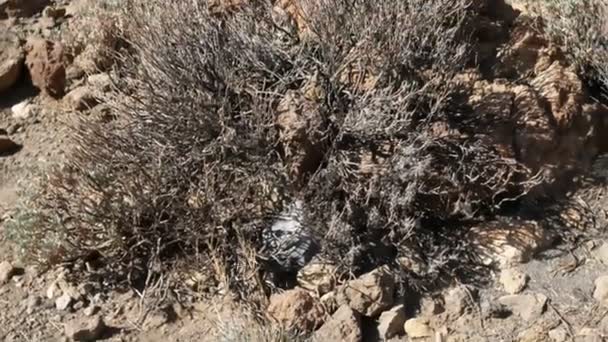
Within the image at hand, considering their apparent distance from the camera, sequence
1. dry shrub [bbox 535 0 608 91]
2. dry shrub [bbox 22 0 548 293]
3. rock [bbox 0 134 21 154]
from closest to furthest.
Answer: dry shrub [bbox 22 0 548 293] < dry shrub [bbox 535 0 608 91] < rock [bbox 0 134 21 154]

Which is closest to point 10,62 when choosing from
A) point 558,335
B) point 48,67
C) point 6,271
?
point 48,67

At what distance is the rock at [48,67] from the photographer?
17.8 ft

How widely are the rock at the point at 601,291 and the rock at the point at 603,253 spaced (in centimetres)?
14

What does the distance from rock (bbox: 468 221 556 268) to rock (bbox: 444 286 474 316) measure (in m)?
0.22

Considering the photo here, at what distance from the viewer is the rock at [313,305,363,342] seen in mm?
4043

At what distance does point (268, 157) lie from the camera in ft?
14.5

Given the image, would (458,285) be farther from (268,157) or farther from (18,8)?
(18,8)

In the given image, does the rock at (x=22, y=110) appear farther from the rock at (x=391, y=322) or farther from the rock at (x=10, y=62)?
the rock at (x=391, y=322)

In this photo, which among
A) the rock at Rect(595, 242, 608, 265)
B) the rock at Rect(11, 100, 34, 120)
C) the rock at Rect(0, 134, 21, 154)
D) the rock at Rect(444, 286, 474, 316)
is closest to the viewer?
the rock at Rect(444, 286, 474, 316)

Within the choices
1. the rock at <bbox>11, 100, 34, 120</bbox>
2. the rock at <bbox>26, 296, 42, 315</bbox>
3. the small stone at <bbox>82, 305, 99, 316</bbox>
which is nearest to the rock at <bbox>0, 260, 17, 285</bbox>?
the rock at <bbox>26, 296, 42, 315</bbox>

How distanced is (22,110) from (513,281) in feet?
9.20

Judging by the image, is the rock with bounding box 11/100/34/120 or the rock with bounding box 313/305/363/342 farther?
the rock with bounding box 11/100/34/120

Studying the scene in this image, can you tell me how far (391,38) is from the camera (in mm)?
4500

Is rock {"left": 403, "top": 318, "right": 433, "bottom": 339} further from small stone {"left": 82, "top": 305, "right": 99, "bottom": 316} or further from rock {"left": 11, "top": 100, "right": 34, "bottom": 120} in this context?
rock {"left": 11, "top": 100, "right": 34, "bottom": 120}
